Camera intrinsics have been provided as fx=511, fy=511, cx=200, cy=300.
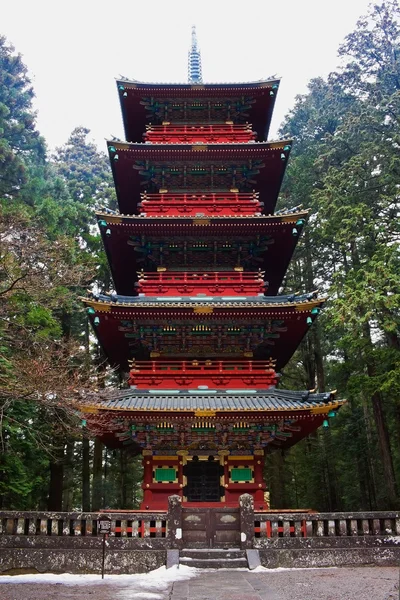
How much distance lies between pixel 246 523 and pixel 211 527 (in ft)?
3.01

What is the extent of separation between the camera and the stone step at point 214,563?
11.2 meters

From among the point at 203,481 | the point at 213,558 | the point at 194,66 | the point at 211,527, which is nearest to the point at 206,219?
the point at 203,481

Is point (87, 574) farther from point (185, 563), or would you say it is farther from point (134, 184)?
point (134, 184)

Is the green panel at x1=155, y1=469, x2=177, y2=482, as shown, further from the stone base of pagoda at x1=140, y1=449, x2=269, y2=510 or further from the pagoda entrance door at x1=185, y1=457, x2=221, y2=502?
the pagoda entrance door at x1=185, y1=457, x2=221, y2=502

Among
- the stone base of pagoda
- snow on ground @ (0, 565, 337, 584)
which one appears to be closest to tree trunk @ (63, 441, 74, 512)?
the stone base of pagoda

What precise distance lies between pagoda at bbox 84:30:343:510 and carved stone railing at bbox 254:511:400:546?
3209 millimetres

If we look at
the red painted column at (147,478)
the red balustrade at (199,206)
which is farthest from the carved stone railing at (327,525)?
the red balustrade at (199,206)

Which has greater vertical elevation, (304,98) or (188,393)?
(304,98)

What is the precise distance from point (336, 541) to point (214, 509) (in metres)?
2.87

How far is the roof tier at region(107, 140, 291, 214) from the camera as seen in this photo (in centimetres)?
1895

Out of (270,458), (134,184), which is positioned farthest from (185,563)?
(270,458)

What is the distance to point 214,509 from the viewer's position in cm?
1230

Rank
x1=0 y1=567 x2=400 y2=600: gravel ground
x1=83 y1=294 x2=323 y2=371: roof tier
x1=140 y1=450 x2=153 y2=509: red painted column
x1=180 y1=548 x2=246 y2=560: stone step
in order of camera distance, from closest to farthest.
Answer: x1=0 y1=567 x2=400 y2=600: gravel ground < x1=180 y1=548 x2=246 y2=560: stone step < x1=140 y1=450 x2=153 y2=509: red painted column < x1=83 y1=294 x2=323 y2=371: roof tier

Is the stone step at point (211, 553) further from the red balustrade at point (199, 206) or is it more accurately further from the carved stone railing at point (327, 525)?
the red balustrade at point (199, 206)
